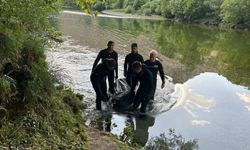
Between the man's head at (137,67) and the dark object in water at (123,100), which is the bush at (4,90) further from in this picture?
the dark object in water at (123,100)

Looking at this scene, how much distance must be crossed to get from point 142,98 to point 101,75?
1.31 m

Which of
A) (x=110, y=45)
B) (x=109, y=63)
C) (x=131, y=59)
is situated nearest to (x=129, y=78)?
(x=131, y=59)

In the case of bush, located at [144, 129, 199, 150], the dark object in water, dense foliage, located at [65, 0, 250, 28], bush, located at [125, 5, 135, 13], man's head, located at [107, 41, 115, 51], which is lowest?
bush, located at [125, 5, 135, 13]

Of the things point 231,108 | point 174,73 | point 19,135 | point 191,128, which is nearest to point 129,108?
point 191,128

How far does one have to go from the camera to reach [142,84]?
34.6ft

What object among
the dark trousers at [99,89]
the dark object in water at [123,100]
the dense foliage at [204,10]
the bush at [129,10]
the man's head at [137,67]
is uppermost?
the man's head at [137,67]

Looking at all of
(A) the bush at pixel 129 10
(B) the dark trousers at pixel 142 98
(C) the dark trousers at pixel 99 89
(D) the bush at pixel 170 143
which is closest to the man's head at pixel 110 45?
(C) the dark trousers at pixel 99 89

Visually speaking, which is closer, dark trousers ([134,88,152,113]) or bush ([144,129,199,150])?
bush ([144,129,199,150])

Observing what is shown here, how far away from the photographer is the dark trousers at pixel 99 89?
10.4 m

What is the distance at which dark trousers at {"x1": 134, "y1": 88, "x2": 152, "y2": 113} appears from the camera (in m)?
10.6

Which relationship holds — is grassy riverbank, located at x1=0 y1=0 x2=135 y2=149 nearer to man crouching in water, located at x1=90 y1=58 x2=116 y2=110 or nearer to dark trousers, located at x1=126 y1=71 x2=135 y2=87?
man crouching in water, located at x1=90 y1=58 x2=116 y2=110

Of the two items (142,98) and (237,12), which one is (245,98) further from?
(237,12)

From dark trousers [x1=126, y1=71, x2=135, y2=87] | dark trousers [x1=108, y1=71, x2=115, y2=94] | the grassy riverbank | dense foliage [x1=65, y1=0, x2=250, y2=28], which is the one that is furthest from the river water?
dense foliage [x1=65, y1=0, x2=250, y2=28]

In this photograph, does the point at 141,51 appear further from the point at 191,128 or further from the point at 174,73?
→ the point at 191,128
